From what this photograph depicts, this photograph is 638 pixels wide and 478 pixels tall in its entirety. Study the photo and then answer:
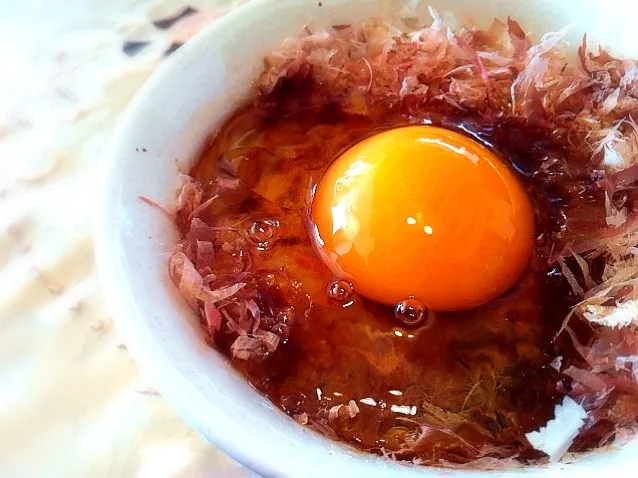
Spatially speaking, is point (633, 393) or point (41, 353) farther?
point (41, 353)

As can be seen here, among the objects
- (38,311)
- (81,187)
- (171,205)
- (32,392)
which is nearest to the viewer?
(171,205)

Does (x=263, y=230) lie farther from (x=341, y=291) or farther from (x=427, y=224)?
(x=427, y=224)

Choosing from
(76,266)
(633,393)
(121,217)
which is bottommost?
(633,393)

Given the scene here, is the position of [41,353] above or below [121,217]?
below

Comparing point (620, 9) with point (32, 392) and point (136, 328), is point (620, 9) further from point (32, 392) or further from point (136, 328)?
point (32, 392)

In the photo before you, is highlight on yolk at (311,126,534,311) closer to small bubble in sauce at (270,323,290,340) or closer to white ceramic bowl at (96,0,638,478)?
small bubble in sauce at (270,323,290,340)

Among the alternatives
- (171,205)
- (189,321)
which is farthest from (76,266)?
(189,321)

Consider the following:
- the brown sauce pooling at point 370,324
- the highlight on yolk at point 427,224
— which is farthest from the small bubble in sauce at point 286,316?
the highlight on yolk at point 427,224

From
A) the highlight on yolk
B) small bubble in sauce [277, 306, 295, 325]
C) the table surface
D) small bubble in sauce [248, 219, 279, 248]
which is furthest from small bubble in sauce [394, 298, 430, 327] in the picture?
the table surface
